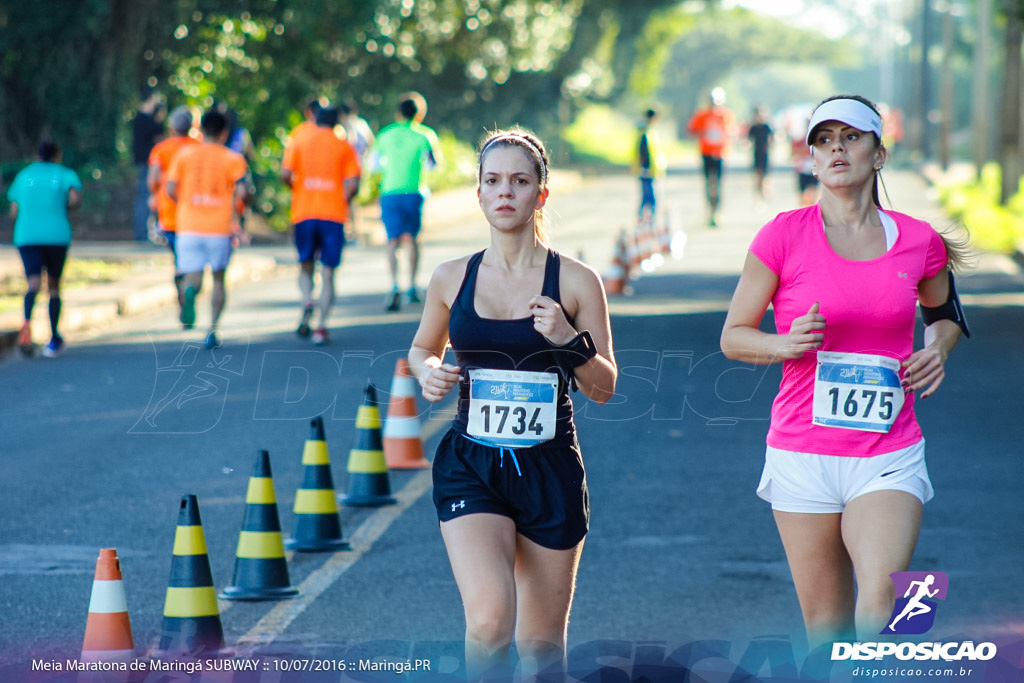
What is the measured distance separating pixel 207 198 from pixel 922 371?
32.9 feet

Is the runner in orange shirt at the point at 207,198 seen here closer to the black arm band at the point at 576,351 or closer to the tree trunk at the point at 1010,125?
the black arm band at the point at 576,351

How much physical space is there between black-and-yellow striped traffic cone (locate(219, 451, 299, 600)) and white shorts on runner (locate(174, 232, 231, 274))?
729 centimetres

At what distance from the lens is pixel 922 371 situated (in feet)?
14.6

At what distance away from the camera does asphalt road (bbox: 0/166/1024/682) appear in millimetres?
6070


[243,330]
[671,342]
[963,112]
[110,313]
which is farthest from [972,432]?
[963,112]

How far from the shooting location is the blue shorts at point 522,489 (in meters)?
4.48

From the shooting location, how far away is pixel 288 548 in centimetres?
757

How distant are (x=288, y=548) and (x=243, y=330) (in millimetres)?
7811

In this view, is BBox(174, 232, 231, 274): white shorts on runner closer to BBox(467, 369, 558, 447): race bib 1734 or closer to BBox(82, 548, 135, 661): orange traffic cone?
BBox(82, 548, 135, 661): orange traffic cone

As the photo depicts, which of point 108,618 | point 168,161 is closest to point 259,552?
point 108,618

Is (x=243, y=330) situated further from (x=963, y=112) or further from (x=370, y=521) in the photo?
(x=963, y=112)

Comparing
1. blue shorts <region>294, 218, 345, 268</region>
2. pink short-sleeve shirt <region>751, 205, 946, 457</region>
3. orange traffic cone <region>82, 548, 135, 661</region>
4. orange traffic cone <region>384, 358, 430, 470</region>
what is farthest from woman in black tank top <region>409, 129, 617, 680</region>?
blue shorts <region>294, 218, 345, 268</region>

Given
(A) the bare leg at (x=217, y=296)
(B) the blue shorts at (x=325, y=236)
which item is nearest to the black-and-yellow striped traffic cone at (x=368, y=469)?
(A) the bare leg at (x=217, y=296)

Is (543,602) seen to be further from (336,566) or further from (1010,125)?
(1010,125)
